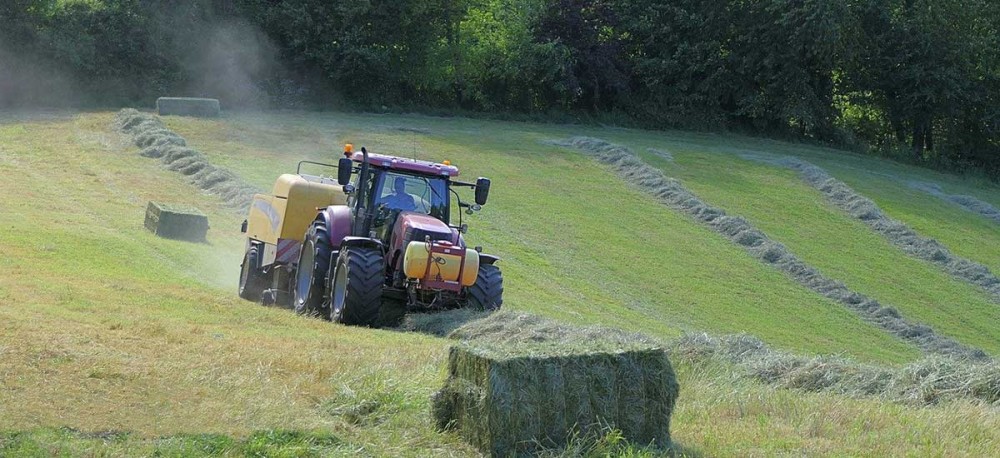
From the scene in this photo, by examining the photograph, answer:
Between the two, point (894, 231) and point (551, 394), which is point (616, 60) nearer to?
point (894, 231)

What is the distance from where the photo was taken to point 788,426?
34.2ft

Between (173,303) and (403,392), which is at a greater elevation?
(403,392)

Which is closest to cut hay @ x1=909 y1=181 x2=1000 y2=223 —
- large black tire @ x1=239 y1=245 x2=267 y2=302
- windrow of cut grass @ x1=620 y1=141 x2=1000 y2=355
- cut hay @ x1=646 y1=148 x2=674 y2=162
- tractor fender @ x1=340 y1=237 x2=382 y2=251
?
windrow of cut grass @ x1=620 y1=141 x2=1000 y2=355

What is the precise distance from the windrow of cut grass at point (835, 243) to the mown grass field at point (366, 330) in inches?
4.6

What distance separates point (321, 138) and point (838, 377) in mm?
28869

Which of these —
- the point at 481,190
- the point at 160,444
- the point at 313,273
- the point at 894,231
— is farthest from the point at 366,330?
the point at 894,231

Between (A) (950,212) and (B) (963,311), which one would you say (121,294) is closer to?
(B) (963,311)

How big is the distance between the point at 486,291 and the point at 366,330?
246 centimetres

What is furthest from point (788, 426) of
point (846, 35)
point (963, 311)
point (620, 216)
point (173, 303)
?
point (846, 35)

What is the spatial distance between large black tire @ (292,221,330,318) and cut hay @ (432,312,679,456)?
30.1ft

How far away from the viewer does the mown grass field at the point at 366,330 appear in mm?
Answer: 9703

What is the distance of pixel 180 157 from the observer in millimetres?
34781

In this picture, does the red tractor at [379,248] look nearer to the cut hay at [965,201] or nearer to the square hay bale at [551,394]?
the square hay bale at [551,394]

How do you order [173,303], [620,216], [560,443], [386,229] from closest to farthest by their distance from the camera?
[560,443]
[173,303]
[386,229]
[620,216]
